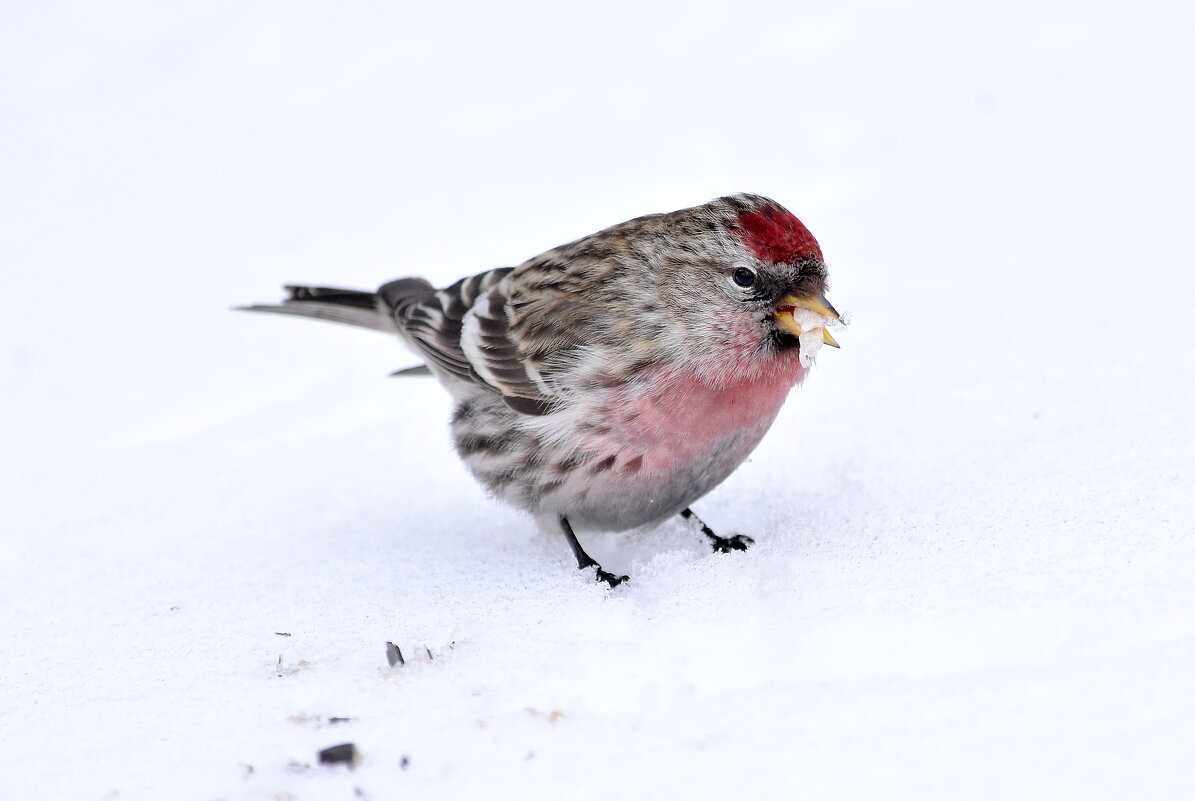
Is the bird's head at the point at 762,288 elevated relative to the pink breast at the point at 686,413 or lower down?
elevated

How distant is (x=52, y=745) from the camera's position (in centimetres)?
227

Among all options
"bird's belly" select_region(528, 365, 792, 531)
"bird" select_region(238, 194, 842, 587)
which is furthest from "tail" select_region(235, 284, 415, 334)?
"bird's belly" select_region(528, 365, 792, 531)

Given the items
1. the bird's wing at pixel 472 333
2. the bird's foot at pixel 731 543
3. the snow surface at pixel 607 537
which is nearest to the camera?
the snow surface at pixel 607 537

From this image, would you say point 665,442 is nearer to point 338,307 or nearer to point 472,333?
point 472,333

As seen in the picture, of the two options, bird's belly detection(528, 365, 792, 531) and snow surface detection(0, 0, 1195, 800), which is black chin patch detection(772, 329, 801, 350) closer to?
bird's belly detection(528, 365, 792, 531)

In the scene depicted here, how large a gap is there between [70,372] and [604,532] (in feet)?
8.26

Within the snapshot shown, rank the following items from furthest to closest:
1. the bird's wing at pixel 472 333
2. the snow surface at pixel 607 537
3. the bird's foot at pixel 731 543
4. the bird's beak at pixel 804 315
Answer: the bird's wing at pixel 472 333
the bird's foot at pixel 731 543
the bird's beak at pixel 804 315
the snow surface at pixel 607 537

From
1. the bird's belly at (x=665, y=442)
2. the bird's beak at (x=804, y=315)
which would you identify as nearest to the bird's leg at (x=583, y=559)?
the bird's belly at (x=665, y=442)

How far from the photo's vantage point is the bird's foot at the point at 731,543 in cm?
287

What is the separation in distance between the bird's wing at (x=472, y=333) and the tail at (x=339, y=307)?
48 millimetres

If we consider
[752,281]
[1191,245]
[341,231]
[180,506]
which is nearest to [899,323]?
[1191,245]

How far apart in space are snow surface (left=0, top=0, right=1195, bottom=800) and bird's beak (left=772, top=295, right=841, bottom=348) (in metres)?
0.45

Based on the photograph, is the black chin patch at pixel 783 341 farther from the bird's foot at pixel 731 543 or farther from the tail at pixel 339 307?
the tail at pixel 339 307

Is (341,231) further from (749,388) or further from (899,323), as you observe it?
(749,388)
